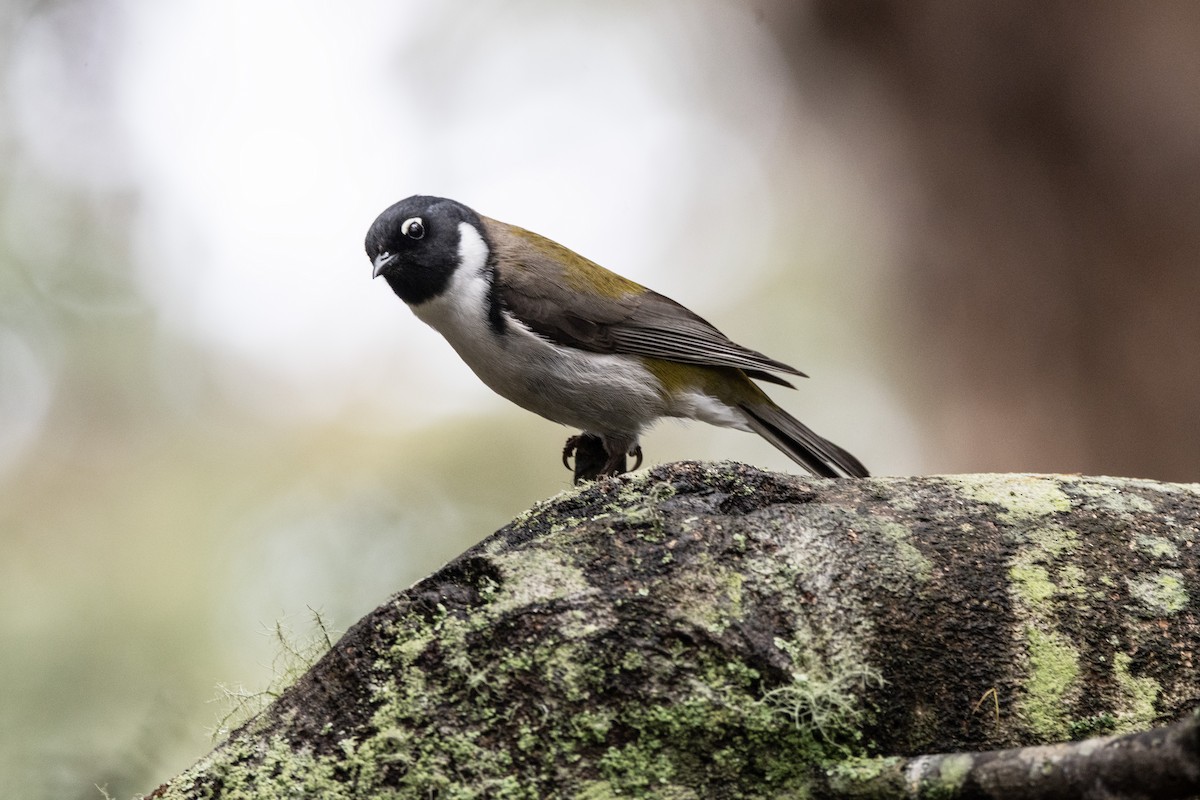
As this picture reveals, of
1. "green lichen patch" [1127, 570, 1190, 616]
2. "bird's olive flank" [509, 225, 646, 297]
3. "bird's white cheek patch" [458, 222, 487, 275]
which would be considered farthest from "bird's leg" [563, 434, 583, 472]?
"green lichen patch" [1127, 570, 1190, 616]

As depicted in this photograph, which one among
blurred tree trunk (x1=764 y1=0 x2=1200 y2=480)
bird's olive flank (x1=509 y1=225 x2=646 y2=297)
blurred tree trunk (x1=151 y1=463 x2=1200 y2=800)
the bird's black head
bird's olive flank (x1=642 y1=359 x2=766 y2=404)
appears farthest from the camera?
blurred tree trunk (x1=764 y1=0 x2=1200 y2=480)

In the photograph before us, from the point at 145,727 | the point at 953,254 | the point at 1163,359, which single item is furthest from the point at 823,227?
the point at 145,727

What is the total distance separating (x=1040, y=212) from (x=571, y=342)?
338 cm

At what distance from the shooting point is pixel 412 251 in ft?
15.5

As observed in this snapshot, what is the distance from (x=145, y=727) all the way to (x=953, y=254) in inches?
205

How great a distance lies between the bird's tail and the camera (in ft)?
15.6

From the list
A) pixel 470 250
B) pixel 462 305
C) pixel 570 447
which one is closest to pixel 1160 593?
pixel 462 305

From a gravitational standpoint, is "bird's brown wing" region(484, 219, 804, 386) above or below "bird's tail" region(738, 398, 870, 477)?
above

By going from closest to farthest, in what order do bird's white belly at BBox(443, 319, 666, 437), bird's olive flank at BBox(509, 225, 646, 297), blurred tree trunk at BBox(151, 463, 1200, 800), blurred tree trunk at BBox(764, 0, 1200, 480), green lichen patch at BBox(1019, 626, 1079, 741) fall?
blurred tree trunk at BBox(151, 463, 1200, 800), green lichen patch at BBox(1019, 626, 1079, 741), bird's white belly at BBox(443, 319, 666, 437), bird's olive flank at BBox(509, 225, 646, 297), blurred tree trunk at BBox(764, 0, 1200, 480)

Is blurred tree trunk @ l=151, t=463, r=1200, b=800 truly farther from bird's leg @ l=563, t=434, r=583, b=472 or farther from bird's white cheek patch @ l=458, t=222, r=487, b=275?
bird's leg @ l=563, t=434, r=583, b=472

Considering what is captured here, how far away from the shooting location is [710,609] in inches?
83.4

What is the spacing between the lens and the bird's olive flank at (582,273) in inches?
193

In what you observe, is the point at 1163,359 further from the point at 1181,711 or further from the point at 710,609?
the point at 710,609

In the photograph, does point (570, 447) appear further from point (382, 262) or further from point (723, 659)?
point (723, 659)
